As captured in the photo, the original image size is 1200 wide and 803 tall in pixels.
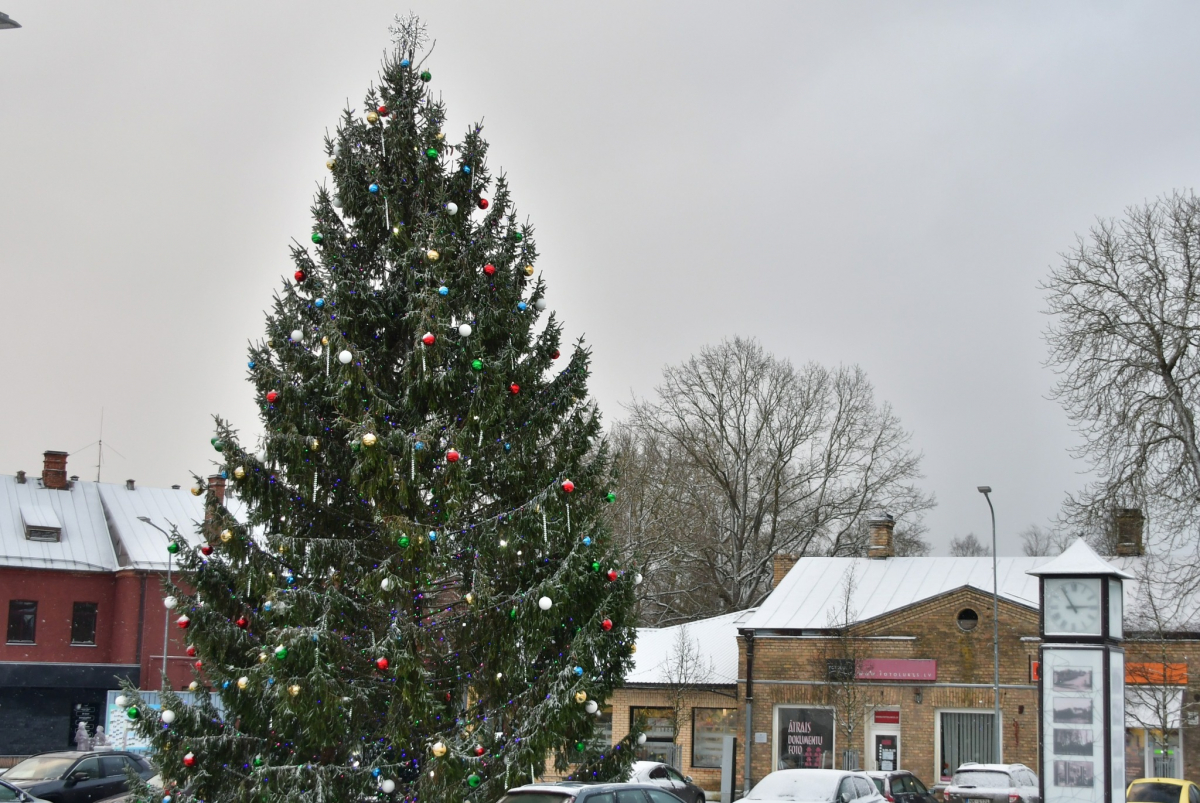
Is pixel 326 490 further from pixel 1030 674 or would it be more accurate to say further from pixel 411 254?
pixel 1030 674

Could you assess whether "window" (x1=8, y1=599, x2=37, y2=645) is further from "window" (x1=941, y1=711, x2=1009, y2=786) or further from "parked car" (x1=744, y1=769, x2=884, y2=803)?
"parked car" (x1=744, y1=769, x2=884, y2=803)

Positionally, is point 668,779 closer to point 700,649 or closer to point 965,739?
point 965,739

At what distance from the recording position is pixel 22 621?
4322cm

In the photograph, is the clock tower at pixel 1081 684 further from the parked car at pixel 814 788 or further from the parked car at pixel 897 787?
the parked car at pixel 897 787

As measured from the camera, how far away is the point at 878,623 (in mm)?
33156

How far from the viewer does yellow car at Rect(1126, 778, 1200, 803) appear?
22.1 meters

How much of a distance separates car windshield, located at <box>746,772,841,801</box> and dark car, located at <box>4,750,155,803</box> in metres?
11.5

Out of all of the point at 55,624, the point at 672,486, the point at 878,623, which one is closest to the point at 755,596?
the point at 672,486

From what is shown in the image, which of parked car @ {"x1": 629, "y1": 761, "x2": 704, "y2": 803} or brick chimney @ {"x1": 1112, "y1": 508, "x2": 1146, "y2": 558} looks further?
brick chimney @ {"x1": 1112, "y1": 508, "x2": 1146, "y2": 558}

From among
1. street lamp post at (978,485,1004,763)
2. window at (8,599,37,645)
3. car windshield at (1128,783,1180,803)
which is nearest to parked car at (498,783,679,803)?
car windshield at (1128,783,1180,803)

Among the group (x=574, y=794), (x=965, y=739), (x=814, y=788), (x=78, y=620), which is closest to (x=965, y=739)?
(x=965, y=739)

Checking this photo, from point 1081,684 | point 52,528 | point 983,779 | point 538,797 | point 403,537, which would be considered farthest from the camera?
point 52,528

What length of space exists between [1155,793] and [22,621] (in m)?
36.8

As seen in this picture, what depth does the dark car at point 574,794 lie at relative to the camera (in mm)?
13094
